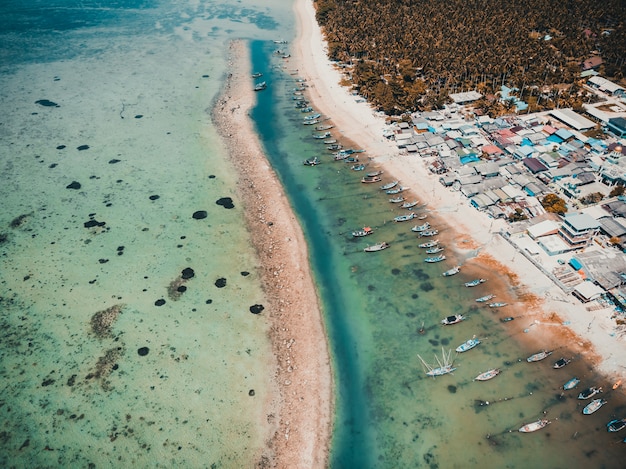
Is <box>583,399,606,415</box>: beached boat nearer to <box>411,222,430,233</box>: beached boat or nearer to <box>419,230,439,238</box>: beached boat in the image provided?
<box>419,230,439,238</box>: beached boat

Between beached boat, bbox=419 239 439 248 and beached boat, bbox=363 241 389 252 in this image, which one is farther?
beached boat, bbox=363 241 389 252

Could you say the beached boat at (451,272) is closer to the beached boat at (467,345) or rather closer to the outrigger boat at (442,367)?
the beached boat at (467,345)

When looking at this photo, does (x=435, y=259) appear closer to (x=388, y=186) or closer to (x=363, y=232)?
(x=363, y=232)

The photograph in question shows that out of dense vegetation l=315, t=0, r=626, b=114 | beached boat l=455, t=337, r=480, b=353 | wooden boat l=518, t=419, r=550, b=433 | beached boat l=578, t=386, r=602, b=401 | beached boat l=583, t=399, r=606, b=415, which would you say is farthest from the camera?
dense vegetation l=315, t=0, r=626, b=114

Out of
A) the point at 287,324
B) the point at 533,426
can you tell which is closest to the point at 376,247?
the point at 287,324

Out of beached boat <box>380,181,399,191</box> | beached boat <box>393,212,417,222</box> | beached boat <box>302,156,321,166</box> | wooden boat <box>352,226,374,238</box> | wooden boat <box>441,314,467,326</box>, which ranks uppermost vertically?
beached boat <box>302,156,321,166</box>

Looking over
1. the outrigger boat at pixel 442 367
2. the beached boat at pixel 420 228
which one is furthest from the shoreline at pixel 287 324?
the beached boat at pixel 420 228

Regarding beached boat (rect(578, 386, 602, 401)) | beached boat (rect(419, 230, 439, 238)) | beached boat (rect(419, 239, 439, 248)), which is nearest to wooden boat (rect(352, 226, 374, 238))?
beached boat (rect(419, 230, 439, 238))
